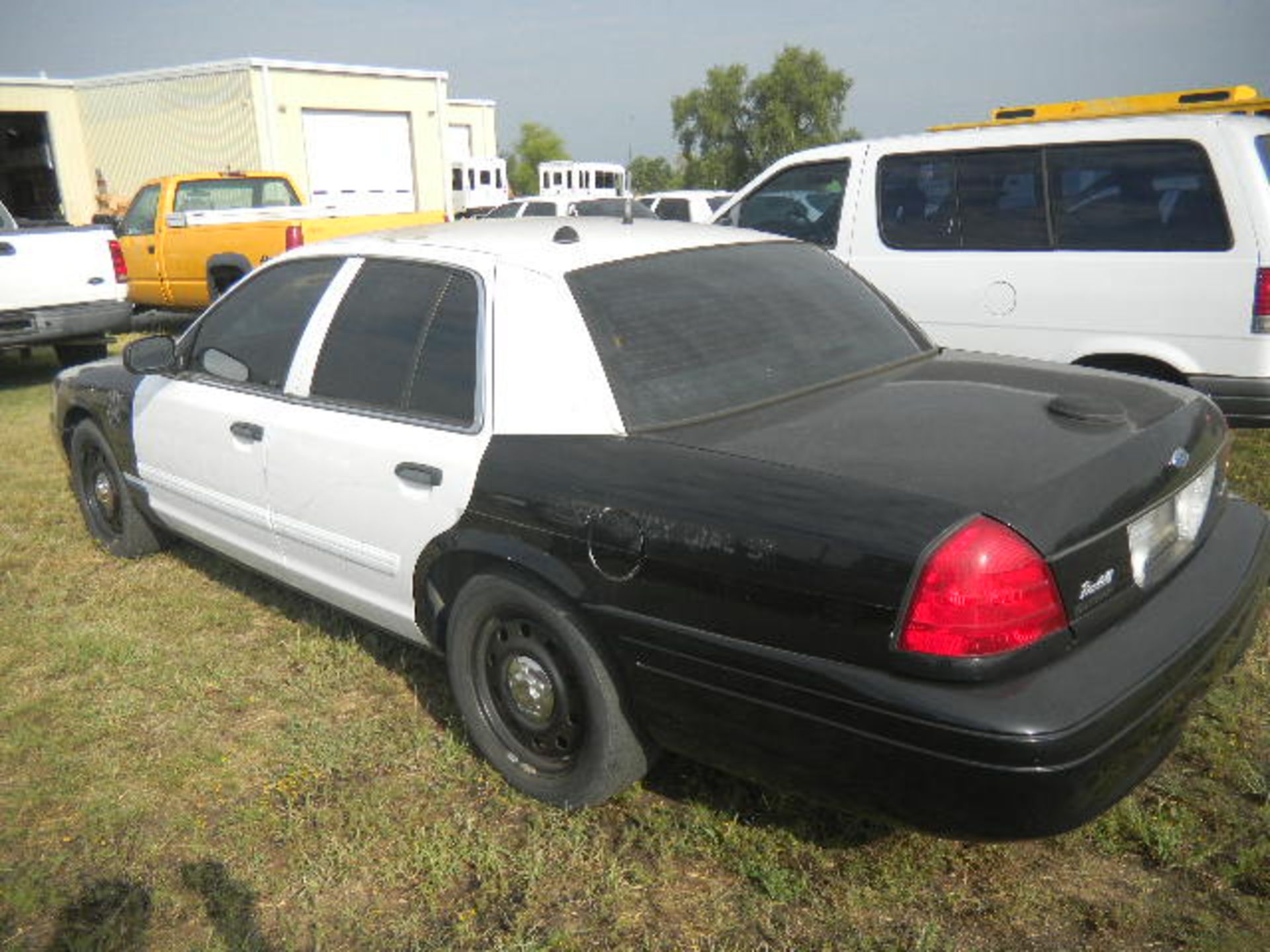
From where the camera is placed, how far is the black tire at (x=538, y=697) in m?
2.53

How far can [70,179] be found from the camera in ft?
89.5

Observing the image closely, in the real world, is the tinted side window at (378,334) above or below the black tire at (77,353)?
above

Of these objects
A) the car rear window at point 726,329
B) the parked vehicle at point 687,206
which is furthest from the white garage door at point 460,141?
the car rear window at point 726,329

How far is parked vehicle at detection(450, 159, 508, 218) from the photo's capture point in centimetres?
3275

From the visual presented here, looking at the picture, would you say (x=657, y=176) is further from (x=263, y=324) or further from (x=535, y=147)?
(x=263, y=324)

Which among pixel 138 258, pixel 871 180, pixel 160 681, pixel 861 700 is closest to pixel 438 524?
pixel 861 700

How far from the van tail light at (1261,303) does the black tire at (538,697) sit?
3672 mm

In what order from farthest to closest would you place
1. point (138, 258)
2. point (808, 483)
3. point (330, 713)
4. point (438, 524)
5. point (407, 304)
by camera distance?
point (138, 258) < point (330, 713) < point (407, 304) < point (438, 524) < point (808, 483)

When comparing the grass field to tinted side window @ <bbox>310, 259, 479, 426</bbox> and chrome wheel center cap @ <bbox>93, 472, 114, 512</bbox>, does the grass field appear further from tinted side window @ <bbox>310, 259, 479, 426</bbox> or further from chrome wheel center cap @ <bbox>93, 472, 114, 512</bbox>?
chrome wheel center cap @ <bbox>93, 472, 114, 512</bbox>

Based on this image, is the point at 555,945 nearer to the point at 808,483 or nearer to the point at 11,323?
the point at 808,483

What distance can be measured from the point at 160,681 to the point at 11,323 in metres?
6.34

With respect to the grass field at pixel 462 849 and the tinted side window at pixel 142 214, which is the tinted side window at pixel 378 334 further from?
the tinted side window at pixel 142 214

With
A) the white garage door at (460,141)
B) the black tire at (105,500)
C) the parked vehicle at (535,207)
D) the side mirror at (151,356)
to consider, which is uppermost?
the white garage door at (460,141)

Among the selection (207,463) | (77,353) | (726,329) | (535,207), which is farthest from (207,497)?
(535,207)
